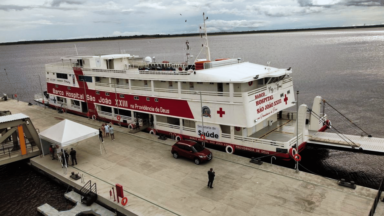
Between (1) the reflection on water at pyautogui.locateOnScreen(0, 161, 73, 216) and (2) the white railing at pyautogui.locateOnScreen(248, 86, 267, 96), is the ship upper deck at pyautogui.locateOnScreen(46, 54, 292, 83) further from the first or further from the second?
(1) the reflection on water at pyautogui.locateOnScreen(0, 161, 73, 216)

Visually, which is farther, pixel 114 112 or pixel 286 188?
pixel 114 112

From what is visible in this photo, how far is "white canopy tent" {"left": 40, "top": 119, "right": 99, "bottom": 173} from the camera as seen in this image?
17547 millimetres

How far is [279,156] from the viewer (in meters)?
17.1

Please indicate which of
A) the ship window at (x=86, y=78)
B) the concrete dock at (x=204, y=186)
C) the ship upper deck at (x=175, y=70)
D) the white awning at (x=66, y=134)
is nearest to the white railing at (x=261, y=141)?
the concrete dock at (x=204, y=186)

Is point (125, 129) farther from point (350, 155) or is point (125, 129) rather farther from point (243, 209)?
point (350, 155)

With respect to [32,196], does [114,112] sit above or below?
above

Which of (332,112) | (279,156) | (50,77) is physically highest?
(50,77)

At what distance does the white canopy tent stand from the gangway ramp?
14.5 metres

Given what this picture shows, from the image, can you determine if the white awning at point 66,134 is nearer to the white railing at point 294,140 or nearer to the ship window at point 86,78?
the ship window at point 86,78

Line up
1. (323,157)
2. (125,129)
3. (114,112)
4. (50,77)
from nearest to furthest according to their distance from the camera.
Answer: (323,157) < (125,129) < (114,112) < (50,77)

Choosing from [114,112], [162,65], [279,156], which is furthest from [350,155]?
[114,112]

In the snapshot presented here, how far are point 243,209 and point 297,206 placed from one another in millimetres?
2405

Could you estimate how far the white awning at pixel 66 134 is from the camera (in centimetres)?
1756

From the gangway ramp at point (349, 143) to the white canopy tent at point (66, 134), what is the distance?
14535 mm
